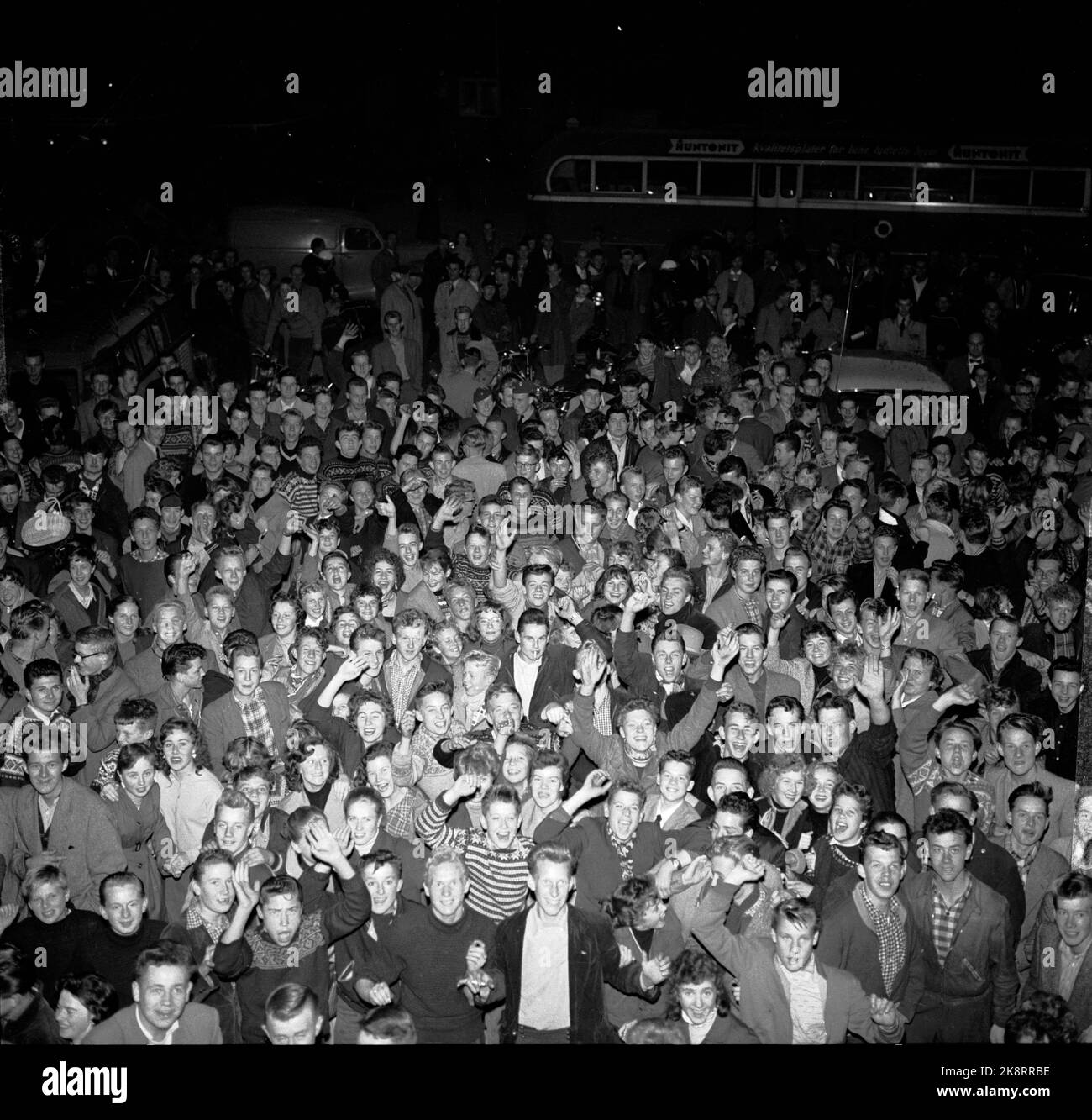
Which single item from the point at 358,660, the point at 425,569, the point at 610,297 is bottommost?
the point at 358,660

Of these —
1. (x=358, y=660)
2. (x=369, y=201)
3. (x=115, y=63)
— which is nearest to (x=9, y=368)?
(x=358, y=660)

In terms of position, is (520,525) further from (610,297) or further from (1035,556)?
(610,297)

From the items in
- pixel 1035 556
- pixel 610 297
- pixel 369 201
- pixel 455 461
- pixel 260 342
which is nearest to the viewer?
pixel 1035 556

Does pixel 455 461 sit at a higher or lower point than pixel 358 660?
higher

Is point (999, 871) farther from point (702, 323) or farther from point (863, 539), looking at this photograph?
point (702, 323)

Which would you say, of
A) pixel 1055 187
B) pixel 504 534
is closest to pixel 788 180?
pixel 1055 187

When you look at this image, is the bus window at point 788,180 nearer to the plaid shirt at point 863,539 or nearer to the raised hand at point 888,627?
the plaid shirt at point 863,539

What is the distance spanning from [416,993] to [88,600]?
3756 millimetres

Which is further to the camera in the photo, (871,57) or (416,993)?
(871,57)

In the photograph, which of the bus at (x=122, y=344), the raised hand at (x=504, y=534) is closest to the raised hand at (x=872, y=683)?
the raised hand at (x=504, y=534)

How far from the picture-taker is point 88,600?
23.7ft

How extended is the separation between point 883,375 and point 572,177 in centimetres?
666

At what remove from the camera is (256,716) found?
5.93m

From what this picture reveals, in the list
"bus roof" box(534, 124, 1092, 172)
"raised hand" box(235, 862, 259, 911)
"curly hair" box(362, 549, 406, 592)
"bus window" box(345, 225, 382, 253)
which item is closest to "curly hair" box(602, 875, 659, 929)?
"raised hand" box(235, 862, 259, 911)
